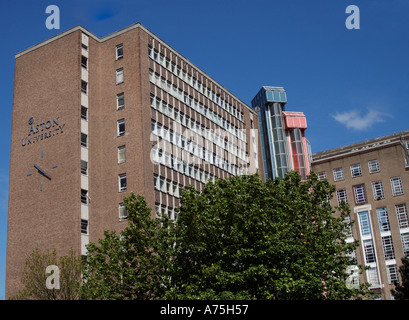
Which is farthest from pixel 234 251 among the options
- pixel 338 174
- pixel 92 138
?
pixel 338 174

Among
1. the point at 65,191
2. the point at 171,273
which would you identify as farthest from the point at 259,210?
the point at 65,191

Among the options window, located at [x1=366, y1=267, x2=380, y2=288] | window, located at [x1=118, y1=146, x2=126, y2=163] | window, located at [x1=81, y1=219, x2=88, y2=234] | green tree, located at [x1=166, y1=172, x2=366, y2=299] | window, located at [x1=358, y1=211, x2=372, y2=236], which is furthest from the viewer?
window, located at [x1=358, y1=211, x2=372, y2=236]

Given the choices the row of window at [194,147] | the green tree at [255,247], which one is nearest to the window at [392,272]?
the row of window at [194,147]

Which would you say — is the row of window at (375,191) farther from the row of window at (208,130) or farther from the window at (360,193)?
the row of window at (208,130)

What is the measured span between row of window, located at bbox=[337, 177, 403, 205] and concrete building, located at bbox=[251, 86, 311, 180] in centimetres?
2369

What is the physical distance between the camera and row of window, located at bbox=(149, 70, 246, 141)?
63834mm

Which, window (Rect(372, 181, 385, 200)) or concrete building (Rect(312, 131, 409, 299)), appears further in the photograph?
window (Rect(372, 181, 385, 200))

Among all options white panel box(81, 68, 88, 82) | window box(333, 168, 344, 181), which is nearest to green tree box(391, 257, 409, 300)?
window box(333, 168, 344, 181)

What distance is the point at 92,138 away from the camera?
58844 millimetres

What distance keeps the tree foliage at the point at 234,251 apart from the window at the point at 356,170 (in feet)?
168

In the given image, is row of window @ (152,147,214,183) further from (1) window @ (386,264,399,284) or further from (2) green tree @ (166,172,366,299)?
(1) window @ (386,264,399,284)

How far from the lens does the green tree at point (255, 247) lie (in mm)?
32688

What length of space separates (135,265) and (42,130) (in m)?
28.4
